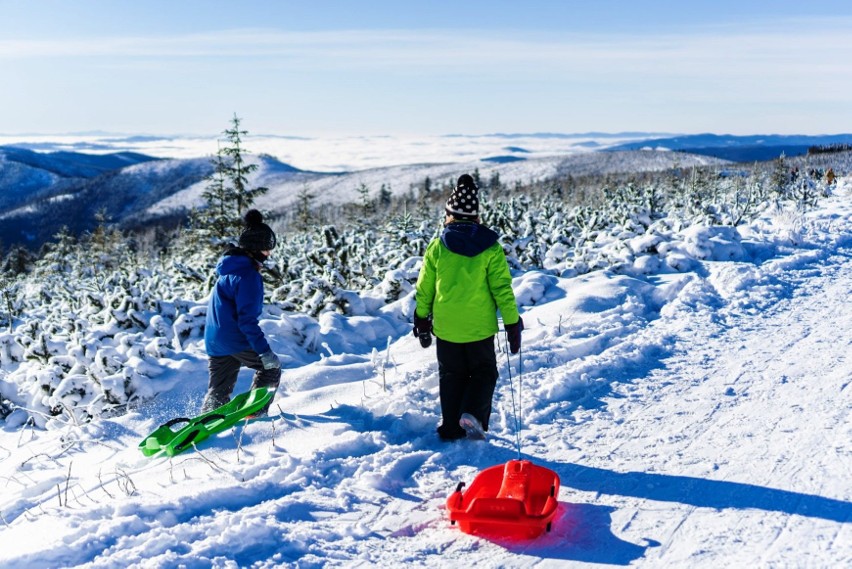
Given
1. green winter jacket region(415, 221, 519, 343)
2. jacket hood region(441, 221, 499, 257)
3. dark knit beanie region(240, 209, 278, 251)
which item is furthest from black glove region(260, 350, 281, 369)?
jacket hood region(441, 221, 499, 257)

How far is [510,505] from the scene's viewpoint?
3.73m

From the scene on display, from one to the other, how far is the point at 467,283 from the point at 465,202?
1.98ft

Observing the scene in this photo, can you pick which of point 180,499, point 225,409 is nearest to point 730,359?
point 225,409

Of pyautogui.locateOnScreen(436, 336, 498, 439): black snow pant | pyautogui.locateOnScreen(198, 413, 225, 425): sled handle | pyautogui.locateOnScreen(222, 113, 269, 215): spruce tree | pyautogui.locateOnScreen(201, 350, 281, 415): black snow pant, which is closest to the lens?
pyautogui.locateOnScreen(436, 336, 498, 439): black snow pant

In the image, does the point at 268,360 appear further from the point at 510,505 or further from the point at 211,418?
the point at 510,505

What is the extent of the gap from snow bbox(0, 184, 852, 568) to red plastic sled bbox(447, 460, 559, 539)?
89mm

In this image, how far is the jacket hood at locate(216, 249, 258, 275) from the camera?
5.42m

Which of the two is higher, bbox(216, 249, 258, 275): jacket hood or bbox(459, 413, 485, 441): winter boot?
bbox(216, 249, 258, 275): jacket hood

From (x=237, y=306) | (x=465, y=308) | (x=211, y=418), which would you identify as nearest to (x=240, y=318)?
(x=237, y=306)

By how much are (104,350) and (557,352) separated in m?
5.51

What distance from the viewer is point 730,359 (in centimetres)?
672

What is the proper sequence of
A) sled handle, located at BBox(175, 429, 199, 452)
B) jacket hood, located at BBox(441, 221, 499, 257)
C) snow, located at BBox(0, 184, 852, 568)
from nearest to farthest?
snow, located at BBox(0, 184, 852, 568) < jacket hood, located at BBox(441, 221, 499, 257) < sled handle, located at BBox(175, 429, 199, 452)

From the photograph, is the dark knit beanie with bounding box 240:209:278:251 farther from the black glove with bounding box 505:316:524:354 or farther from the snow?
the black glove with bounding box 505:316:524:354

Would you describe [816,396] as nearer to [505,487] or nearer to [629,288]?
[505,487]
